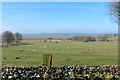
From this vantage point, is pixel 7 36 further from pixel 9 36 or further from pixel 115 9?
pixel 115 9

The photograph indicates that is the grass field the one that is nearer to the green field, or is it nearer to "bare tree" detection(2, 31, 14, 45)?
the green field

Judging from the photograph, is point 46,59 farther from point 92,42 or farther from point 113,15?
point 92,42

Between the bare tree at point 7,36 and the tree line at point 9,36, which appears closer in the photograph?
the bare tree at point 7,36

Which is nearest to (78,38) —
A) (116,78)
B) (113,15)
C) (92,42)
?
(92,42)

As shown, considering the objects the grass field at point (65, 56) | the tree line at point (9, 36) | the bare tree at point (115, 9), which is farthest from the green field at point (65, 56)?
the bare tree at point (115, 9)

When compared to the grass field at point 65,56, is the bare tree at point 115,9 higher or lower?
higher

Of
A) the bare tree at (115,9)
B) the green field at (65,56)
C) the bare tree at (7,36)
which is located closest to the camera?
the bare tree at (115,9)

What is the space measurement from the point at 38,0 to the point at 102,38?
40.4 feet

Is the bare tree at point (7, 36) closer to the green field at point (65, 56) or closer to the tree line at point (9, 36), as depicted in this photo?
the tree line at point (9, 36)

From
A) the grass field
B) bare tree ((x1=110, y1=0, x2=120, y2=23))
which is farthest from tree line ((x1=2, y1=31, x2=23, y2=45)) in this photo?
bare tree ((x1=110, y1=0, x2=120, y2=23))

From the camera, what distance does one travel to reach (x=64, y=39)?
15086mm

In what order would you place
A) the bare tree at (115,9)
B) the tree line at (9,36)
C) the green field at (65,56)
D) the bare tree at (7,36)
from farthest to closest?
the tree line at (9,36), the bare tree at (7,36), the green field at (65,56), the bare tree at (115,9)

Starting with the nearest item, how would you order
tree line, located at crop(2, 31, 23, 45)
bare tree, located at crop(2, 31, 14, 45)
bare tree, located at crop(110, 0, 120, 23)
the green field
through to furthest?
bare tree, located at crop(110, 0, 120, 23)
the green field
bare tree, located at crop(2, 31, 14, 45)
tree line, located at crop(2, 31, 23, 45)

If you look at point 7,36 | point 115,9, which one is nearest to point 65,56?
point 7,36
